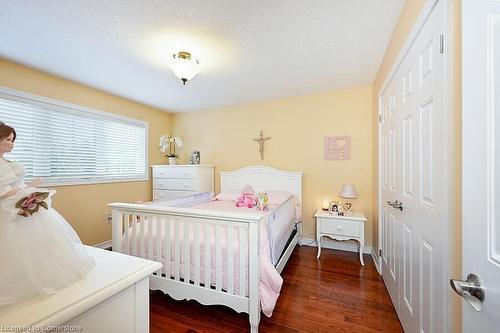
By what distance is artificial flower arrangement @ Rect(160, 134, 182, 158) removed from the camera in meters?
3.81

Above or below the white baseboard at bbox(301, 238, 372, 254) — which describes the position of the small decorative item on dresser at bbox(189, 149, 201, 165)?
above

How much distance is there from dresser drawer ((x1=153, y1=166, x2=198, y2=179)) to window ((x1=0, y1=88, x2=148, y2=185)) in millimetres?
307

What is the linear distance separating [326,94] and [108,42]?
8.82ft

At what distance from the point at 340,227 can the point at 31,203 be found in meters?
2.72

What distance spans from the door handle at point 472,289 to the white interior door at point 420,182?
0.41 meters

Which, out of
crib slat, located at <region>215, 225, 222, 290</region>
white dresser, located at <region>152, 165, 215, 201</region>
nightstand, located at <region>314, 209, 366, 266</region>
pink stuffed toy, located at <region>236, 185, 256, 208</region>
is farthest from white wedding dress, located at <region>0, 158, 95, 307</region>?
white dresser, located at <region>152, 165, 215, 201</region>

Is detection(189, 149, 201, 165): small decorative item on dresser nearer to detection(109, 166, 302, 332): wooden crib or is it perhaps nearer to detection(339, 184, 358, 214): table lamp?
detection(109, 166, 302, 332): wooden crib

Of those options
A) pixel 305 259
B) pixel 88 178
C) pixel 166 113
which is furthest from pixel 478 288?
pixel 166 113

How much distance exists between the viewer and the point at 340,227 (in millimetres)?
2562

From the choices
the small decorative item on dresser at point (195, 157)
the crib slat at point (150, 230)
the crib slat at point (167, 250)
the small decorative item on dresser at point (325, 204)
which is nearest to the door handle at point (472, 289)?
the crib slat at point (167, 250)

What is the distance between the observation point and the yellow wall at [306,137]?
2.86 meters

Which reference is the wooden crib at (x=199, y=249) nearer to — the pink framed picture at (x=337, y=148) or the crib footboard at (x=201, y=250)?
the crib footboard at (x=201, y=250)

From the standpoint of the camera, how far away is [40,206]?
57 centimetres

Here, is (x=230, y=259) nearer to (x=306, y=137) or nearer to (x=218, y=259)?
(x=218, y=259)
